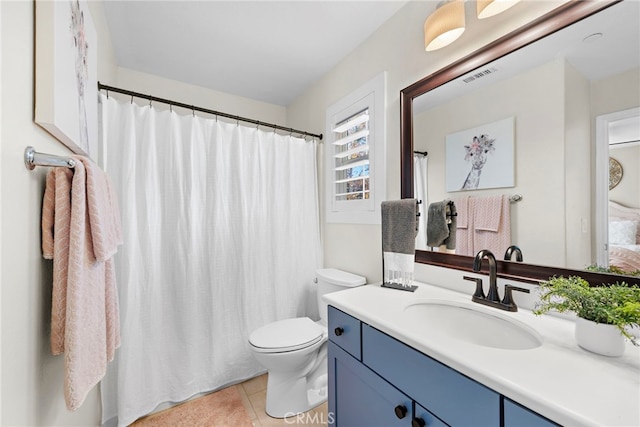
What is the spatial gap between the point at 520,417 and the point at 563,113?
99cm

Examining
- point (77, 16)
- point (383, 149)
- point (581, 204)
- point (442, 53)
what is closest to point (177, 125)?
point (77, 16)

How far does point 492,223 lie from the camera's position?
3.73 feet

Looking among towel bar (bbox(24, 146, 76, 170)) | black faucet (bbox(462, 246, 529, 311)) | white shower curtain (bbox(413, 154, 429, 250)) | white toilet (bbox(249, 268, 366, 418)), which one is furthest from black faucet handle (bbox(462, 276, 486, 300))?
towel bar (bbox(24, 146, 76, 170))

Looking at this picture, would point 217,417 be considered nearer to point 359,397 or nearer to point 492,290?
point 359,397

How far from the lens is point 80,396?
0.69 metres

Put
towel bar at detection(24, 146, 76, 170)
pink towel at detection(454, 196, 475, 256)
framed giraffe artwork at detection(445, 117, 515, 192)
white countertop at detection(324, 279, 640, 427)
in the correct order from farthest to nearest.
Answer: pink towel at detection(454, 196, 475, 256)
framed giraffe artwork at detection(445, 117, 515, 192)
towel bar at detection(24, 146, 76, 170)
white countertop at detection(324, 279, 640, 427)

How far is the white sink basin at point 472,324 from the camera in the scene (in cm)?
88

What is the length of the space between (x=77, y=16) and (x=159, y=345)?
65.4 inches

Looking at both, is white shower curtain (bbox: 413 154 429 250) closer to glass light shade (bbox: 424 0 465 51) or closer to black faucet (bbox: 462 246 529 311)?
black faucet (bbox: 462 246 529 311)

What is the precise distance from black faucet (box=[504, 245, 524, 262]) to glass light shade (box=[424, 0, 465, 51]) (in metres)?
0.97

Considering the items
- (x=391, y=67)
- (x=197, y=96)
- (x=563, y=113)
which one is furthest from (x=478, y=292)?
(x=197, y=96)

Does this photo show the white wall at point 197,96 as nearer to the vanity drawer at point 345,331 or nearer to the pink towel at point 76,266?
the pink towel at point 76,266

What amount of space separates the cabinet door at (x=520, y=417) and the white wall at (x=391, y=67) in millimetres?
1072

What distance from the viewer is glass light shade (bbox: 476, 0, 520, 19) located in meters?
0.98
